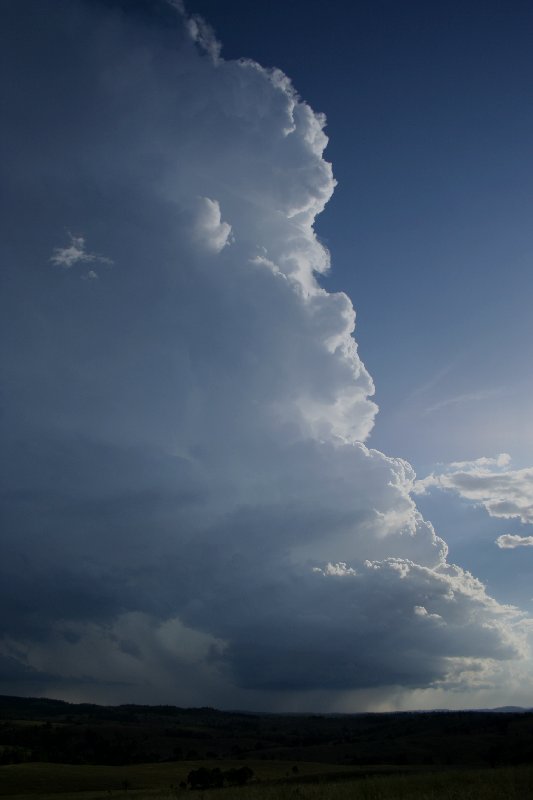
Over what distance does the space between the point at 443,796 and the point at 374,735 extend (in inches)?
6307

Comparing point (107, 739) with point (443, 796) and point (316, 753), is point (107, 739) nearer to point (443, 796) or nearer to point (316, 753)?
point (316, 753)

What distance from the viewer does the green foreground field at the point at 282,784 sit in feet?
77.5

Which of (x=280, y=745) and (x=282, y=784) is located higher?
(x=282, y=784)

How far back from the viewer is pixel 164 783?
69.9 metres

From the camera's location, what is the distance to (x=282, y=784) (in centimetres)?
3719

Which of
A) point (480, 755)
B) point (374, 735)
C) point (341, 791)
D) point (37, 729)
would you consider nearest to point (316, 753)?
point (480, 755)

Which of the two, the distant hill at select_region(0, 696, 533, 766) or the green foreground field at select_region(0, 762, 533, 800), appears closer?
the green foreground field at select_region(0, 762, 533, 800)

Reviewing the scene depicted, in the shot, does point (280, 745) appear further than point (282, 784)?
Yes

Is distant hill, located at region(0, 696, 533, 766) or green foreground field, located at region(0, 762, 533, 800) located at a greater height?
green foreground field, located at region(0, 762, 533, 800)

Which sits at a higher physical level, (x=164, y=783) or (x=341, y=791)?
(x=341, y=791)

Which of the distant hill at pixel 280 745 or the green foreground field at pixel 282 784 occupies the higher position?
the green foreground field at pixel 282 784

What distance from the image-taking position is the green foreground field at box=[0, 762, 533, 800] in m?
23.6

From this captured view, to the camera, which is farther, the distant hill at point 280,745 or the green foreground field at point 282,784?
the distant hill at point 280,745

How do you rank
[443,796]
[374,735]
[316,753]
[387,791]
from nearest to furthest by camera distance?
[443,796], [387,791], [316,753], [374,735]
